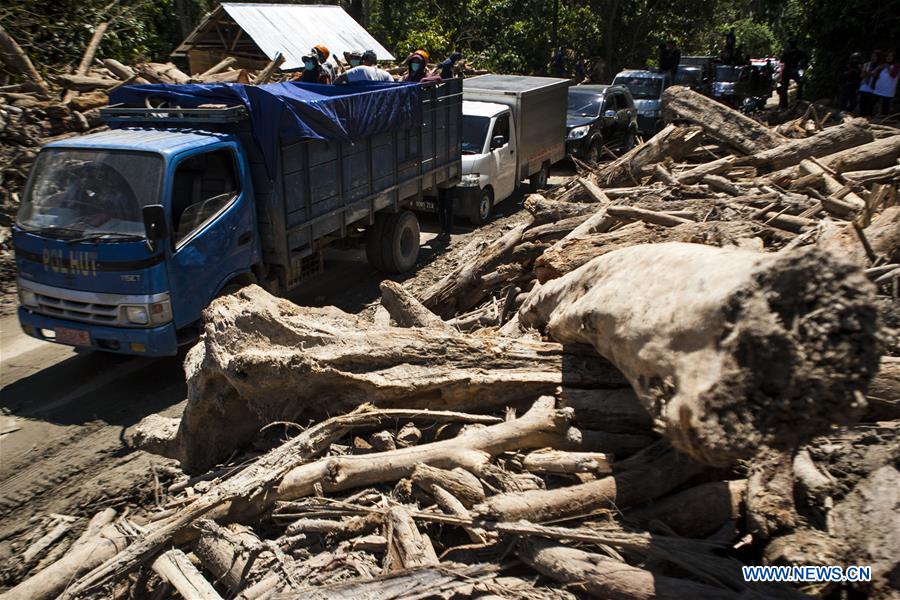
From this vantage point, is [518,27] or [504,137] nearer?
[504,137]

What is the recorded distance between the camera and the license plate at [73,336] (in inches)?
290

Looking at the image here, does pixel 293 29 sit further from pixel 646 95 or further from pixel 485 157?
pixel 646 95

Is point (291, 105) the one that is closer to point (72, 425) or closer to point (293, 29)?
point (72, 425)

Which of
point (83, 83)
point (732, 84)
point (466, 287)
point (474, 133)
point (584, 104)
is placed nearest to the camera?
point (466, 287)

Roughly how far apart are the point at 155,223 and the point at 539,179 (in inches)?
422

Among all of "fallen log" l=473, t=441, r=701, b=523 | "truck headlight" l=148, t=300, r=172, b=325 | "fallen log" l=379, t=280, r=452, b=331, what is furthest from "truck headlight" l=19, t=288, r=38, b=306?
"fallen log" l=473, t=441, r=701, b=523

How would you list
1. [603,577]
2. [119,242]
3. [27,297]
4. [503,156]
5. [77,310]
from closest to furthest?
[603,577] < [119,242] < [77,310] < [27,297] < [503,156]

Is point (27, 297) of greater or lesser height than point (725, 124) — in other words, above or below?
below

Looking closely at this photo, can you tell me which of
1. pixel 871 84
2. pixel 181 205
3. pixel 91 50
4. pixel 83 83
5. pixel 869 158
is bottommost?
pixel 181 205

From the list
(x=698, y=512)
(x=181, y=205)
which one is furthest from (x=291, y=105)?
(x=698, y=512)

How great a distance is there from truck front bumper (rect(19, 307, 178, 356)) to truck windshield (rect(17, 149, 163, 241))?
905mm

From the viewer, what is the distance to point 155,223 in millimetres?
7117

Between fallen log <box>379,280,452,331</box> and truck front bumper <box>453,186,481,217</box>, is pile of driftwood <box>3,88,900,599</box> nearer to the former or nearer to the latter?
fallen log <box>379,280,452,331</box>

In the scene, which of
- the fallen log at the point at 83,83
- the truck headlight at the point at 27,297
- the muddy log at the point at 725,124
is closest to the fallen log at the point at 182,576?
the truck headlight at the point at 27,297
